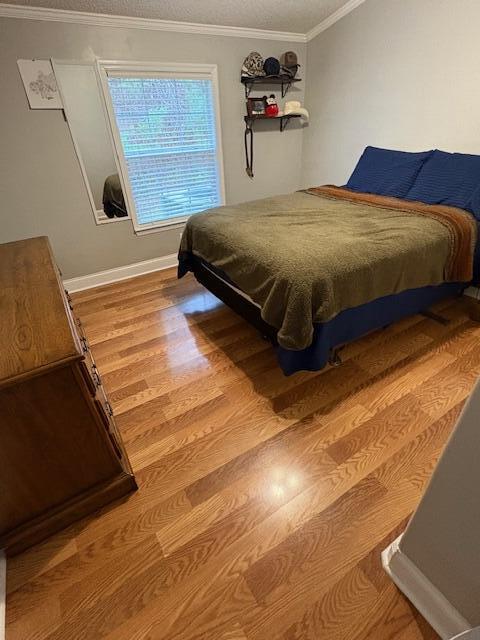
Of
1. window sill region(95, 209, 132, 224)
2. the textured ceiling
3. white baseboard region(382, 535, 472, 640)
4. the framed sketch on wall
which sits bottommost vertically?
white baseboard region(382, 535, 472, 640)

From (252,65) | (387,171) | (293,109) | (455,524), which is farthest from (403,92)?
(455,524)

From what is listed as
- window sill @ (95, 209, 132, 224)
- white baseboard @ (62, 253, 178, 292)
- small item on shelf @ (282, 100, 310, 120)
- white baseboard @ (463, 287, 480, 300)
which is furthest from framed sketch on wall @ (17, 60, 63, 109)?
white baseboard @ (463, 287, 480, 300)

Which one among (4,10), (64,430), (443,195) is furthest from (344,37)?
(64,430)

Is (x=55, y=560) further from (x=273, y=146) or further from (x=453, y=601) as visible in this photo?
(x=273, y=146)

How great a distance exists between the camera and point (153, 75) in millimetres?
2561

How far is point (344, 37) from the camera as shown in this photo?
2.86m

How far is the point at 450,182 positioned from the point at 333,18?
2.09m

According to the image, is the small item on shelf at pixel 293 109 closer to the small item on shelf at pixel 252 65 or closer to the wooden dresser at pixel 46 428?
the small item on shelf at pixel 252 65

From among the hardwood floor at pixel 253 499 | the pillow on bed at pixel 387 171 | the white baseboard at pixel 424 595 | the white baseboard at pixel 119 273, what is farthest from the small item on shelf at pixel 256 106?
the white baseboard at pixel 424 595

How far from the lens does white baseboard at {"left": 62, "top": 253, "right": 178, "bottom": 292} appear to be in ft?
9.43

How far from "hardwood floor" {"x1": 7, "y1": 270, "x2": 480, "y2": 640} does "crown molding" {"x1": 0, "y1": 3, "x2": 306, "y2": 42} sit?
90.4 inches

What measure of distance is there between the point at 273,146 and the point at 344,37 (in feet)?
3.60

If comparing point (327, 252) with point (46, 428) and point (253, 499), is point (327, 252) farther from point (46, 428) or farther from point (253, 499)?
point (46, 428)

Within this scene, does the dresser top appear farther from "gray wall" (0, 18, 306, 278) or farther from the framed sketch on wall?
the framed sketch on wall
